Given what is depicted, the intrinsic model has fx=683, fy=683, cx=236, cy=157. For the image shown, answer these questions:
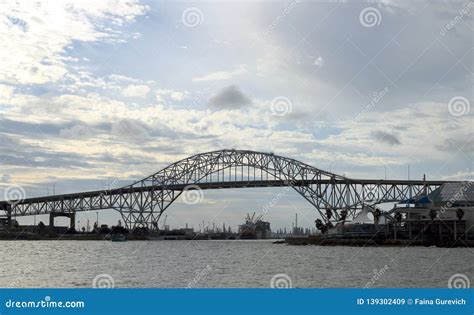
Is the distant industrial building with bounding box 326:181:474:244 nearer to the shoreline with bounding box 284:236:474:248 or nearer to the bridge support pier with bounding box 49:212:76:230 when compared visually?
the shoreline with bounding box 284:236:474:248

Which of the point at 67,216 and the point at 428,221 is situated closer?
the point at 428,221

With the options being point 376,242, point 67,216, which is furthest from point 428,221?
point 67,216

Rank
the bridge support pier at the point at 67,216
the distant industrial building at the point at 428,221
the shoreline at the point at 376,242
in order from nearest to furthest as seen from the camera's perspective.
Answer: the shoreline at the point at 376,242, the distant industrial building at the point at 428,221, the bridge support pier at the point at 67,216

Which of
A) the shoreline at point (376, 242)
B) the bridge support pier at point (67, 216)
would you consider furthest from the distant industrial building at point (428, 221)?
the bridge support pier at point (67, 216)

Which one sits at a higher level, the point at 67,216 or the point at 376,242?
the point at 67,216

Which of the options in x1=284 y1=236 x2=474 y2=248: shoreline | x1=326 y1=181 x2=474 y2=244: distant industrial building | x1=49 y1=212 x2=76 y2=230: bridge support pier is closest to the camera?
x1=284 y1=236 x2=474 y2=248: shoreline

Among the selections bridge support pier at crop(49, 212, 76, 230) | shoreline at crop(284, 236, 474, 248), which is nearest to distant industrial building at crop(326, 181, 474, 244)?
shoreline at crop(284, 236, 474, 248)

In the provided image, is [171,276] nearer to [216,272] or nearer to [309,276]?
[216,272]

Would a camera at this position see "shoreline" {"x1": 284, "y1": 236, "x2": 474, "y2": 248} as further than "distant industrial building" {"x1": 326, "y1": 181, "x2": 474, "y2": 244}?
No

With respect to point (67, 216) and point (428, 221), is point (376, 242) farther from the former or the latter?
point (67, 216)

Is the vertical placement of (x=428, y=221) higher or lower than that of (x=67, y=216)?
lower

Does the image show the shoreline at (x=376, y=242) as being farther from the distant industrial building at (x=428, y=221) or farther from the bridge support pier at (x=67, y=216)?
the bridge support pier at (x=67, y=216)

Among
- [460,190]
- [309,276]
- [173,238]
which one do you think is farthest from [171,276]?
[173,238]

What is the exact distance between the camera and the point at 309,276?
41.8 meters
